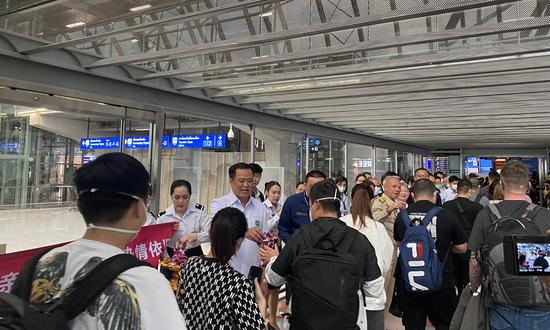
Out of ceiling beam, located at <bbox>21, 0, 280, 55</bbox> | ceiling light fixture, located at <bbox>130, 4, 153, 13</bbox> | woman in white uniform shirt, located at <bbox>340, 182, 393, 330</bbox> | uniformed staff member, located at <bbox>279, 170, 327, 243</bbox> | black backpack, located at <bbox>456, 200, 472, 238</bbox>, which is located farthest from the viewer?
black backpack, located at <bbox>456, 200, 472, 238</bbox>

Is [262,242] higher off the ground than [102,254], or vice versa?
[102,254]

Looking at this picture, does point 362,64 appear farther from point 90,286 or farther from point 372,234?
point 90,286

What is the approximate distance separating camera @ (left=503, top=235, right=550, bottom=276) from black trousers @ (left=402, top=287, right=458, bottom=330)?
1.24 meters

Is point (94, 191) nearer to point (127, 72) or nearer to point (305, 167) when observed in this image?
Answer: point (127, 72)

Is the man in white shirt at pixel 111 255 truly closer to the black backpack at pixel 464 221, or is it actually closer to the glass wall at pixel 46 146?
the black backpack at pixel 464 221

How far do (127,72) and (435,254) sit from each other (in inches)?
185

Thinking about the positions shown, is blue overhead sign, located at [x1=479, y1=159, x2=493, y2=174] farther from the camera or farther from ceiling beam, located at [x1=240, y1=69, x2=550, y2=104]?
the camera

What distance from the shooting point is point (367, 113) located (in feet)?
29.2

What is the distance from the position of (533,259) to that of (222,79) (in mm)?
4843

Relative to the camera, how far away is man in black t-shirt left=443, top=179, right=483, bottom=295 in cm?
428

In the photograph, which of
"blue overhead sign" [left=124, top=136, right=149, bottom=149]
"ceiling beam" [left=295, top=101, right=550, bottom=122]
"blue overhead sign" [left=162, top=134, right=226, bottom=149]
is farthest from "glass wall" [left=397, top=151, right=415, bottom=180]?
"blue overhead sign" [left=124, top=136, right=149, bottom=149]

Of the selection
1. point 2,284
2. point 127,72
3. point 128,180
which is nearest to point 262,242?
point 2,284

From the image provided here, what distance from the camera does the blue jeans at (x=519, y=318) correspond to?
204cm

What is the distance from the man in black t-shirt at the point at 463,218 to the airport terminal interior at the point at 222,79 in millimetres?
935
